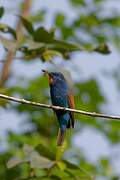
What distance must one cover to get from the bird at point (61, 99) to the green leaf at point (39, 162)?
0.55ft

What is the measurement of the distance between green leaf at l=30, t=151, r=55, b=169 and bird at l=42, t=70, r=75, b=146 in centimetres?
17

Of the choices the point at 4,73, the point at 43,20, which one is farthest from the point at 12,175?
the point at 43,20

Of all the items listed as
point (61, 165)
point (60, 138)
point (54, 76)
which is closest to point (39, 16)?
point (54, 76)

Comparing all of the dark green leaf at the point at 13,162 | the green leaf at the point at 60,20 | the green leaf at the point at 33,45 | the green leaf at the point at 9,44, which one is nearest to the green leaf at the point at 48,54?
the green leaf at the point at 33,45

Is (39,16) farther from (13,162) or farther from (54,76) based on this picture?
(13,162)

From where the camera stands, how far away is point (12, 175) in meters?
3.44

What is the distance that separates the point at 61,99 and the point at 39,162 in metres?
0.52

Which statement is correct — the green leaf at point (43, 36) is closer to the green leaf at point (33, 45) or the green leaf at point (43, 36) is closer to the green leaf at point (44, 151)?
the green leaf at point (33, 45)

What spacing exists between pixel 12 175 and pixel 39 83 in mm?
2844

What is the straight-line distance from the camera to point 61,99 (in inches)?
144

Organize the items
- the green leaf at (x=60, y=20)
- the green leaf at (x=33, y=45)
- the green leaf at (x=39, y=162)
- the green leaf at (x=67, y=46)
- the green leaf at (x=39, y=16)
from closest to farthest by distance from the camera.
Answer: the green leaf at (x=39, y=162), the green leaf at (x=33, y=45), the green leaf at (x=67, y=46), the green leaf at (x=39, y=16), the green leaf at (x=60, y=20)

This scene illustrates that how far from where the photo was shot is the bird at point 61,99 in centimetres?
354

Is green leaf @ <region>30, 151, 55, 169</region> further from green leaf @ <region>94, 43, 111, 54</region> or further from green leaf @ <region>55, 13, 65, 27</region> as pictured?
green leaf @ <region>55, 13, 65, 27</region>

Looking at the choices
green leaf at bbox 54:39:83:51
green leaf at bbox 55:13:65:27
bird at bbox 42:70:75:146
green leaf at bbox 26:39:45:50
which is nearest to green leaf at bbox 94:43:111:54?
green leaf at bbox 54:39:83:51
